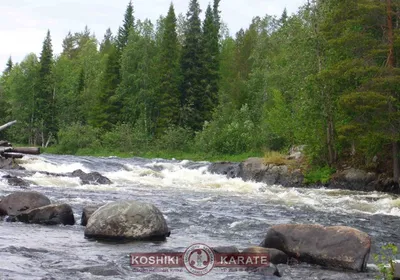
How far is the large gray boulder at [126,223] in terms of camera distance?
33.9 ft

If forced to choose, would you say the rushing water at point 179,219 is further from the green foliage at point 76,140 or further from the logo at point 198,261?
the green foliage at point 76,140

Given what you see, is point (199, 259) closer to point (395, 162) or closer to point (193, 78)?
point (395, 162)

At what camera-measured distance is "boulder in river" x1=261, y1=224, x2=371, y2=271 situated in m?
8.77

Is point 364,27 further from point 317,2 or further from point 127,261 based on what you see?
point 127,261

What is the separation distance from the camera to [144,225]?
34.5 feet

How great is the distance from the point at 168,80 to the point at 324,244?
48.5m

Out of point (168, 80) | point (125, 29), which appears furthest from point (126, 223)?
point (125, 29)

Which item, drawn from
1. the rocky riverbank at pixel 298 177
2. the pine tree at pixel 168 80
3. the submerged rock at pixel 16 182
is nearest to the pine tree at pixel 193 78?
the pine tree at pixel 168 80

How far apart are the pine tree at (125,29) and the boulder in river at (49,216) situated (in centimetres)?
5387

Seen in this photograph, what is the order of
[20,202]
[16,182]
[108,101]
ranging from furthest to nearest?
[108,101] → [16,182] → [20,202]

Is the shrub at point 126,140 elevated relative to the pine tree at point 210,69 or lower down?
lower down

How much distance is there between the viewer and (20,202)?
1251 cm

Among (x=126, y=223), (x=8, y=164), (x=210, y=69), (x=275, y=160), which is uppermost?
(x=210, y=69)

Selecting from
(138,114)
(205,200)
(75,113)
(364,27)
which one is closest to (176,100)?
(138,114)
